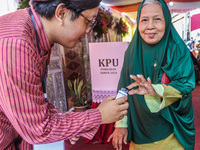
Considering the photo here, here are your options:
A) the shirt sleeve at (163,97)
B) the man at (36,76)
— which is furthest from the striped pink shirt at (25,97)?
the shirt sleeve at (163,97)

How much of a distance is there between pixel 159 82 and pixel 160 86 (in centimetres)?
18

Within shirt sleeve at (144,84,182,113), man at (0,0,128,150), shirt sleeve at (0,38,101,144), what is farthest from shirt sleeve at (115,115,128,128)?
shirt sleeve at (0,38,101,144)

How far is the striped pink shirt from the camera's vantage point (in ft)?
1.98

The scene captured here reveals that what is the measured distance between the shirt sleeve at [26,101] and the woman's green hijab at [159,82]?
2.52 feet

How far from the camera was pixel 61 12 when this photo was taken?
2.73ft

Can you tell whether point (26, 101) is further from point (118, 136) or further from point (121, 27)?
point (121, 27)

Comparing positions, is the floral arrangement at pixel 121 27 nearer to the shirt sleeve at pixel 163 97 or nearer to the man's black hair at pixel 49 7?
the shirt sleeve at pixel 163 97

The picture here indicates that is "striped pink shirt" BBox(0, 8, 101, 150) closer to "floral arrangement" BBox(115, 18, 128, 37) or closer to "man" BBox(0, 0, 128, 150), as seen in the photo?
"man" BBox(0, 0, 128, 150)

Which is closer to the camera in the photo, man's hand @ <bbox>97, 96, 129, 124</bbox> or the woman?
man's hand @ <bbox>97, 96, 129, 124</bbox>

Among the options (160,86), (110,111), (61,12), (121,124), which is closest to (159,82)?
(160,86)

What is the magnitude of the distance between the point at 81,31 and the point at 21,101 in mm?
480

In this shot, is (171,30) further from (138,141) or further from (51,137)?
(51,137)

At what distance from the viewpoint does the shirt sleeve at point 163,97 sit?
1.10m

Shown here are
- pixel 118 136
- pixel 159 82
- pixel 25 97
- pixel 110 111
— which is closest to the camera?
pixel 25 97
